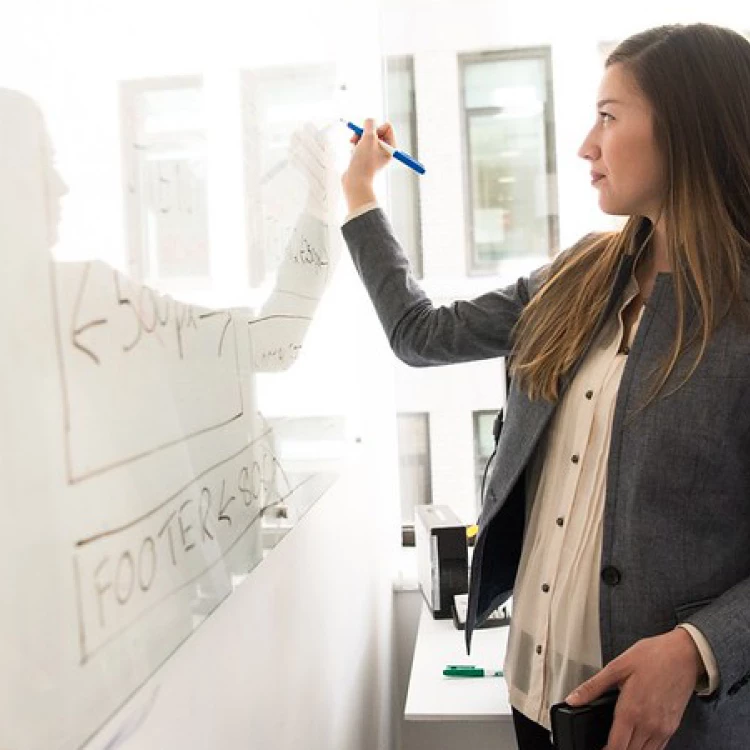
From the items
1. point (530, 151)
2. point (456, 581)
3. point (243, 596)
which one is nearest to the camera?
point (243, 596)

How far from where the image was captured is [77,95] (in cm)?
54

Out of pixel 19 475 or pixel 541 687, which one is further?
pixel 541 687

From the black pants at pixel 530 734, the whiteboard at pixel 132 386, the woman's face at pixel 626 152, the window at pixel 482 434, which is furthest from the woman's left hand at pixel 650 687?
the window at pixel 482 434

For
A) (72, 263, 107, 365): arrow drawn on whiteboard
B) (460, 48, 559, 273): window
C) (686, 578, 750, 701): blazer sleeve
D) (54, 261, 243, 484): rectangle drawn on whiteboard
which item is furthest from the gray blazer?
(460, 48, 559, 273): window

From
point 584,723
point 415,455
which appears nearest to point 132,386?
point 584,723

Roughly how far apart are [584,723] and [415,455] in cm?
149

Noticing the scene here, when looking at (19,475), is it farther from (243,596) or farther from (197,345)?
(243,596)

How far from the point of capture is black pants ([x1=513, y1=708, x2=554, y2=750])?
1.30 m

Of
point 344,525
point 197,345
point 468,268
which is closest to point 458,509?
point 468,268

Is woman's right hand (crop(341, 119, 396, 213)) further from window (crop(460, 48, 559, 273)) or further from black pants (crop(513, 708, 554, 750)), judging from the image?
window (crop(460, 48, 559, 273))

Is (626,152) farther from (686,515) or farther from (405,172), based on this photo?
(405,172)

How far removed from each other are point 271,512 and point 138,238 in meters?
0.45

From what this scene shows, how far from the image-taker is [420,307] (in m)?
1.38

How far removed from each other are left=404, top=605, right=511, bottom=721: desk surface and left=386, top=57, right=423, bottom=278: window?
101cm
